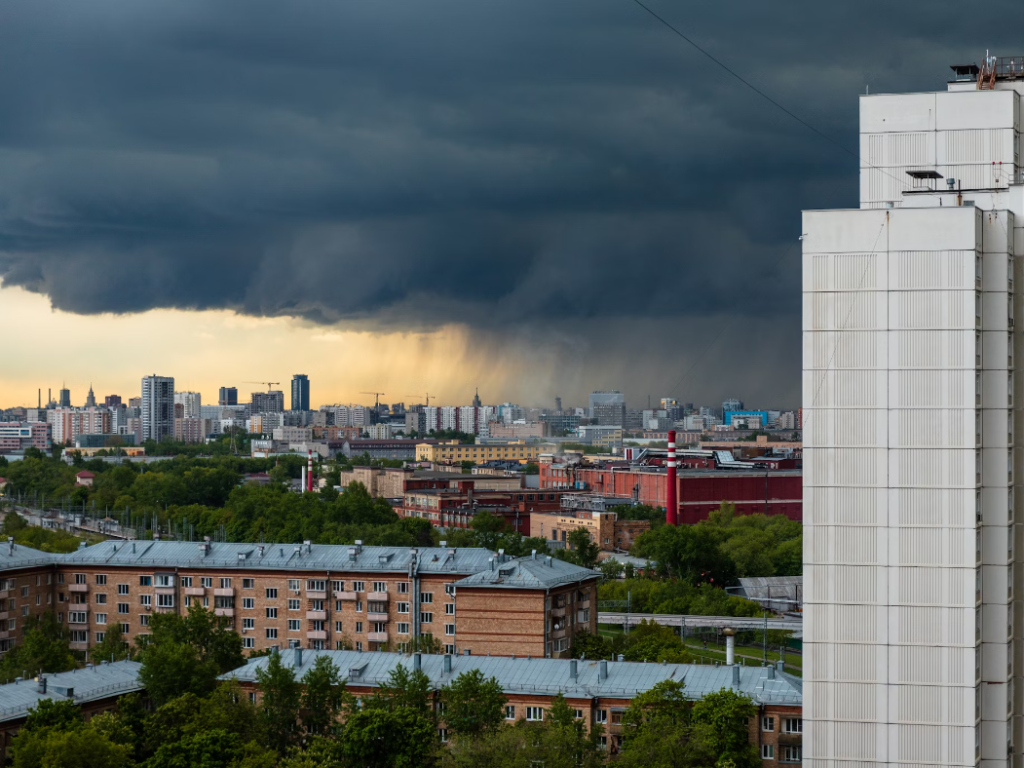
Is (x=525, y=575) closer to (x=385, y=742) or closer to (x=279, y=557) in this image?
(x=279, y=557)

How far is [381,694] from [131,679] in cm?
892

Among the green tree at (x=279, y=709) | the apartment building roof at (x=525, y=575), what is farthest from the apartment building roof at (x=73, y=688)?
the apartment building roof at (x=525, y=575)

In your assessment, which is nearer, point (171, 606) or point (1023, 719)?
point (1023, 719)

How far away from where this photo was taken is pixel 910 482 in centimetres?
2870

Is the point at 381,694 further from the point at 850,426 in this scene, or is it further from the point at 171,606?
the point at 171,606

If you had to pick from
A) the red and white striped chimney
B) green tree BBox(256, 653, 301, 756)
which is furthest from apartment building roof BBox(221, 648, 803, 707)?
the red and white striped chimney

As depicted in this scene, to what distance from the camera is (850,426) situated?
2919 cm

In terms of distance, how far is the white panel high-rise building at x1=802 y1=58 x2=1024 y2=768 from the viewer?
93.4 ft

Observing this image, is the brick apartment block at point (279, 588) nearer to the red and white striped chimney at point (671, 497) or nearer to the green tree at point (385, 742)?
the green tree at point (385, 742)

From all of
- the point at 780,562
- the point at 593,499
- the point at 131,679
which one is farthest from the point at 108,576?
the point at 593,499

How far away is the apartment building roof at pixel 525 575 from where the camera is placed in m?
54.6

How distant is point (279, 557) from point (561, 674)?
2330 centimetres

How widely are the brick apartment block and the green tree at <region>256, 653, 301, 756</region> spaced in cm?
1458

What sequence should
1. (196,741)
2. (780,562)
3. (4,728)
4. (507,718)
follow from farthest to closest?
1. (780,562)
2. (507,718)
3. (4,728)
4. (196,741)
